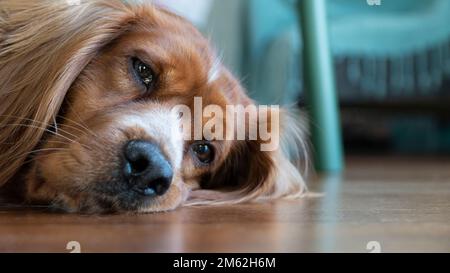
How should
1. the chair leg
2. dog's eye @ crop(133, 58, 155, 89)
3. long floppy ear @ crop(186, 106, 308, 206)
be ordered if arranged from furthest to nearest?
the chair leg, long floppy ear @ crop(186, 106, 308, 206), dog's eye @ crop(133, 58, 155, 89)

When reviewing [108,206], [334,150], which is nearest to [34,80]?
[108,206]

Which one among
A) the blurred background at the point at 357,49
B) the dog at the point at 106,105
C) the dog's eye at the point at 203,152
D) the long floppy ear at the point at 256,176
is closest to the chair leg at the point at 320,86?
the blurred background at the point at 357,49

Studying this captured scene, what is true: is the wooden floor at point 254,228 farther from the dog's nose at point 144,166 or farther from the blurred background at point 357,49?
the blurred background at point 357,49

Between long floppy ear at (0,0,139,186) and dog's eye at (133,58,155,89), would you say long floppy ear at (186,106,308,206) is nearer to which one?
dog's eye at (133,58,155,89)

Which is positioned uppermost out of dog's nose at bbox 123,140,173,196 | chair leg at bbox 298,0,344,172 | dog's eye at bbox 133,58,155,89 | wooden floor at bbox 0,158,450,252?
chair leg at bbox 298,0,344,172

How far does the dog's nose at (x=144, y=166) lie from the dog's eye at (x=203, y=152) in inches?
13.3

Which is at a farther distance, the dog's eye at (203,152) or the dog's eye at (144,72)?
the dog's eye at (203,152)

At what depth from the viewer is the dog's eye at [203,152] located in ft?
5.54

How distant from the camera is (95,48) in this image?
5.10 feet

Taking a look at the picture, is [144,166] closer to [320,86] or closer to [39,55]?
[39,55]

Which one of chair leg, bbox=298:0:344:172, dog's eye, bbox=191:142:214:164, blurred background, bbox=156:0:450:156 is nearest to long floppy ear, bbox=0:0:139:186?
dog's eye, bbox=191:142:214:164

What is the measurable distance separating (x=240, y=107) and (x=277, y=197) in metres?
0.30

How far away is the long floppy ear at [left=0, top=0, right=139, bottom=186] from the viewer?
4.69 feet
